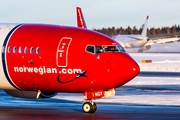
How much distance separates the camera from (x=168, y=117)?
16375 mm

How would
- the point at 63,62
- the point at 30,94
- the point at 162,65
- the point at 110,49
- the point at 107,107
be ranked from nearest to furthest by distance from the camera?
1. the point at 63,62
2. the point at 110,49
3. the point at 30,94
4. the point at 107,107
5. the point at 162,65

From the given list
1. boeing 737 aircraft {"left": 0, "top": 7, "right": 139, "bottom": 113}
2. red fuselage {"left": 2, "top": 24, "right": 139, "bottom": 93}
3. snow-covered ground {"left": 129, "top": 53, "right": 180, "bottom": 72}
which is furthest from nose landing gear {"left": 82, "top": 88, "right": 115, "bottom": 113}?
snow-covered ground {"left": 129, "top": 53, "right": 180, "bottom": 72}

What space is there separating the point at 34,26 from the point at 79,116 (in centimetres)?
492

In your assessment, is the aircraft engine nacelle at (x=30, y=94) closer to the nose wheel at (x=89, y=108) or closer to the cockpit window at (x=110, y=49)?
the nose wheel at (x=89, y=108)

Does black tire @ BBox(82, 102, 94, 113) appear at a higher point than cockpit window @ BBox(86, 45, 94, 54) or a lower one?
lower

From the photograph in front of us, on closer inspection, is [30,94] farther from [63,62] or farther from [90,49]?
[90,49]

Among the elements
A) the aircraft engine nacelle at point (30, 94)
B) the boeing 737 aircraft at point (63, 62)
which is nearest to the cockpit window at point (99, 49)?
the boeing 737 aircraft at point (63, 62)

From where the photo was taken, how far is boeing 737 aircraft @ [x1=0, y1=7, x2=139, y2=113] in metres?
16.8

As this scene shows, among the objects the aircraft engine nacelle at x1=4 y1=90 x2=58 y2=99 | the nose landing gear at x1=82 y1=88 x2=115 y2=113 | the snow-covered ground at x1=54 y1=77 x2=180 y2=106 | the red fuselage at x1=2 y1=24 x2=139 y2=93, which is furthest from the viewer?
the snow-covered ground at x1=54 y1=77 x2=180 y2=106

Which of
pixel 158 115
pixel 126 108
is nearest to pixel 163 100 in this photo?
pixel 126 108

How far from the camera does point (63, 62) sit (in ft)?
56.2

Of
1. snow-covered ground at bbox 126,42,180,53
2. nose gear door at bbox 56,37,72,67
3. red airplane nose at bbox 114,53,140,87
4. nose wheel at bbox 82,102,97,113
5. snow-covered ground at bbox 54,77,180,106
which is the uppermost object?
snow-covered ground at bbox 126,42,180,53

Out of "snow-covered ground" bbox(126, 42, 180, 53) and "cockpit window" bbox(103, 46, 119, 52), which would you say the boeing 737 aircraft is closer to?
"cockpit window" bbox(103, 46, 119, 52)

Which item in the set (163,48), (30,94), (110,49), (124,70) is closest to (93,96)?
(124,70)
